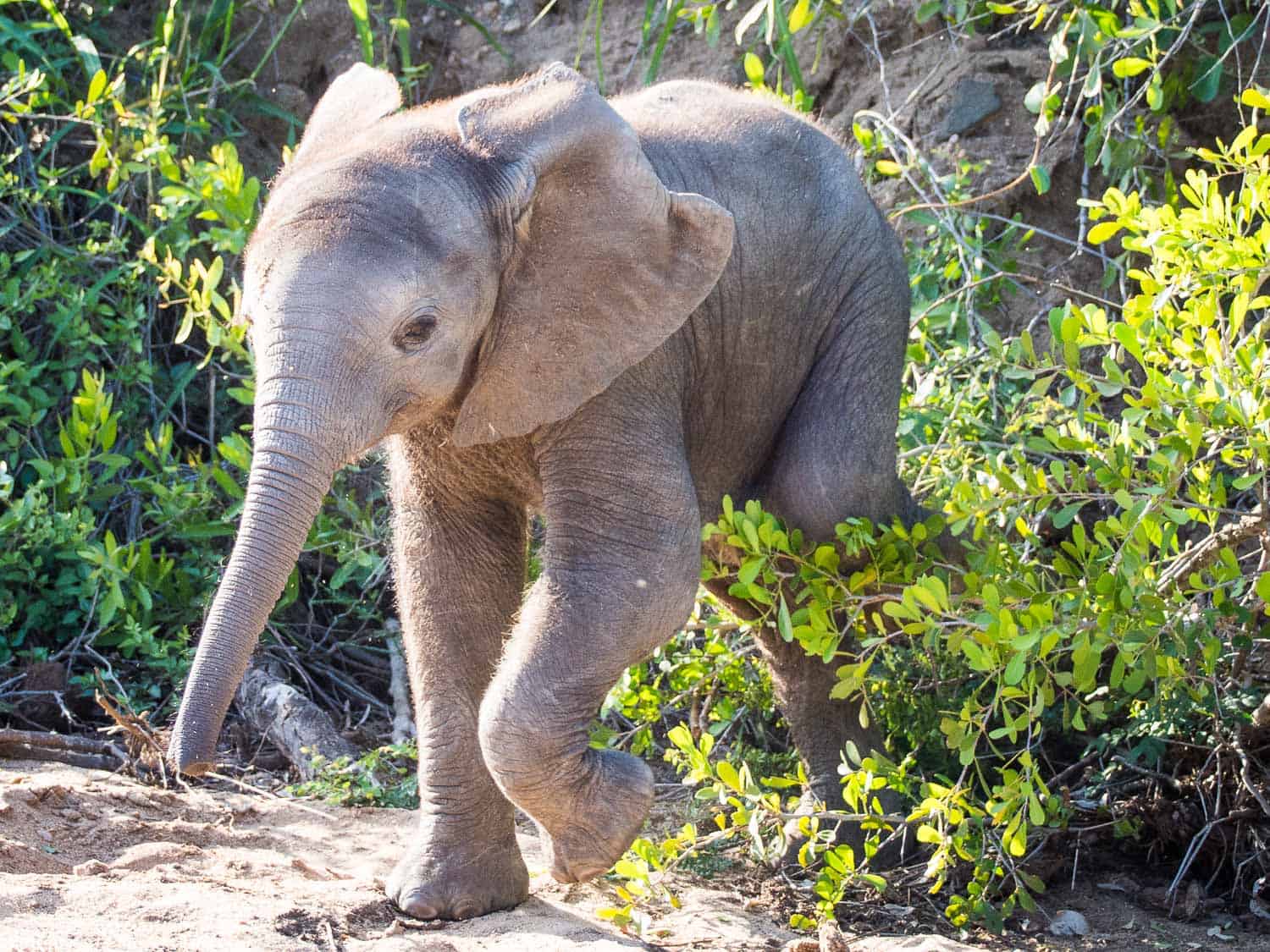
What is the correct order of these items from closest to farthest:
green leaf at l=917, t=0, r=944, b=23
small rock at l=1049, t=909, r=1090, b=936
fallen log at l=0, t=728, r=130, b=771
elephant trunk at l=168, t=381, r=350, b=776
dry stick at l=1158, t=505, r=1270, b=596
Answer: elephant trunk at l=168, t=381, r=350, b=776
dry stick at l=1158, t=505, r=1270, b=596
small rock at l=1049, t=909, r=1090, b=936
fallen log at l=0, t=728, r=130, b=771
green leaf at l=917, t=0, r=944, b=23

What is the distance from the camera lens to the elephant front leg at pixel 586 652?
4023 millimetres

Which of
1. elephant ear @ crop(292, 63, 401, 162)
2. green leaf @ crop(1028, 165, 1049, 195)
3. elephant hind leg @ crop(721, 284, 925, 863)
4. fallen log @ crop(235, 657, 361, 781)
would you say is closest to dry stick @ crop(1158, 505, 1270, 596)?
elephant hind leg @ crop(721, 284, 925, 863)

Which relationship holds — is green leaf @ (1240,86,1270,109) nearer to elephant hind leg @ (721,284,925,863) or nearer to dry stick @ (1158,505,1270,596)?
dry stick @ (1158,505,1270,596)

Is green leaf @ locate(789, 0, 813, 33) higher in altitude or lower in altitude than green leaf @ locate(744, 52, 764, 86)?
higher

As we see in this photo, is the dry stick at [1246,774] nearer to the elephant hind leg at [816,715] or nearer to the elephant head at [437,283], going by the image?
the elephant hind leg at [816,715]

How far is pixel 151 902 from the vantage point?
3.99 metres

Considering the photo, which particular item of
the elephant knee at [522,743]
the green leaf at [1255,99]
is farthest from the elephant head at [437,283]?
the green leaf at [1255,99]

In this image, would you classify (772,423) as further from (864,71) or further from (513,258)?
(864,71)

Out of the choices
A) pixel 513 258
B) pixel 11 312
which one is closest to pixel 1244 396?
pixel 513 258

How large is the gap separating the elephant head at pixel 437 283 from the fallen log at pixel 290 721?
6.00ft

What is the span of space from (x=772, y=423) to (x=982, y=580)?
978 mm

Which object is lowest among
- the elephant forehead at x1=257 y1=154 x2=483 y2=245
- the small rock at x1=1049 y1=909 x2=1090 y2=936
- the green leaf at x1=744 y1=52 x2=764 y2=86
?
the small rock at x1=1049 y1=909 x2=1090 y2=936

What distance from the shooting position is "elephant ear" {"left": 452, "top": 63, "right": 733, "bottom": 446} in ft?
13.5

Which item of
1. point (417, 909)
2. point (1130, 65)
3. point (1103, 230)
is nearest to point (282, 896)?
point (417, 909)
